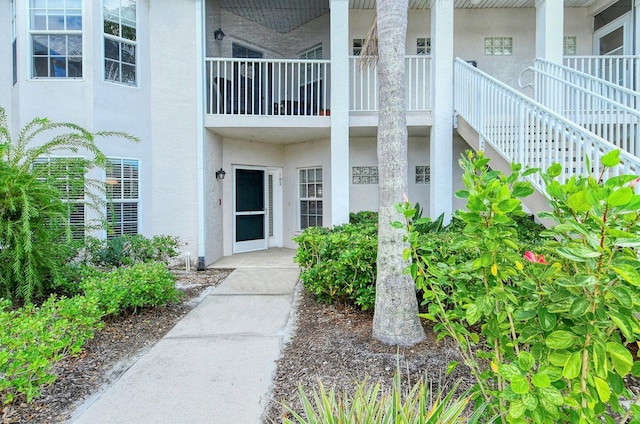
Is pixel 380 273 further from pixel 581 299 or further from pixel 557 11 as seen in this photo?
pixel 557 11

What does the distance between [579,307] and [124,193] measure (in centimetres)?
770

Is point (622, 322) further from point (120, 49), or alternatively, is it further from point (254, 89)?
point (254, 89)

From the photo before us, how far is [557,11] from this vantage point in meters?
6.74

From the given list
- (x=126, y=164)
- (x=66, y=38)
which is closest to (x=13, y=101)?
(x=66, y=38)

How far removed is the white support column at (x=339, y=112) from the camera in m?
6.90

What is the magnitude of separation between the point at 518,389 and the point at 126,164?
7714 mm

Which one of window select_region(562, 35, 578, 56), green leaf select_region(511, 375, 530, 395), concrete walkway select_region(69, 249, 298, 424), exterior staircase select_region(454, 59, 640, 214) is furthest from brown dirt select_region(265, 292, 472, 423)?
window select_region(562, 35, 578, 56)

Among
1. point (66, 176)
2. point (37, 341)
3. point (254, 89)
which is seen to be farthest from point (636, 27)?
point (37, 341)

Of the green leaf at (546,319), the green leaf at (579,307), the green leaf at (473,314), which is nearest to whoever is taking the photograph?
the green leaf at (579,307)

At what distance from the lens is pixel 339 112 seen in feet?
23.2

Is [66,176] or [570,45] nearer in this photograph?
[66,176]

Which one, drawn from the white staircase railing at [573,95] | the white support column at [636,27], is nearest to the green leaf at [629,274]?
the white staircase railing at [573,95]

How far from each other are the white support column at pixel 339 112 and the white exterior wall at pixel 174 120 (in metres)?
2.97

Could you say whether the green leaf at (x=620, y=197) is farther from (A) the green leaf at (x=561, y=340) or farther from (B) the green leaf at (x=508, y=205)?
(A) the green leaf at (x=561, y=340)
